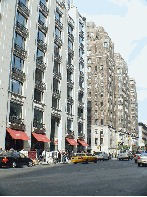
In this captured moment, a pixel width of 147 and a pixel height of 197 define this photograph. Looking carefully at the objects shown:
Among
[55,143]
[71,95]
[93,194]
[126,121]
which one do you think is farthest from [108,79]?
[93,194]

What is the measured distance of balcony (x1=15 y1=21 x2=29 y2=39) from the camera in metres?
35.3

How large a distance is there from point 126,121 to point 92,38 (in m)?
37.3

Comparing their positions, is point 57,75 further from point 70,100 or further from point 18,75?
point 18,75

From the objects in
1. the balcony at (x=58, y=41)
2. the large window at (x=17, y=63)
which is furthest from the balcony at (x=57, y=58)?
the large window at (x=17, y=63)

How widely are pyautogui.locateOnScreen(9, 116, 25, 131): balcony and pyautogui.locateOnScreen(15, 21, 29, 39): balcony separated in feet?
40.2

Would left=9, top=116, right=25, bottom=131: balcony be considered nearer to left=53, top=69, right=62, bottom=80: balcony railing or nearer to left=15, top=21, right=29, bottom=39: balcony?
left=15, top=21, right=29, bottom=39: balcony

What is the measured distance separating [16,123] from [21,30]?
13561 millimetres

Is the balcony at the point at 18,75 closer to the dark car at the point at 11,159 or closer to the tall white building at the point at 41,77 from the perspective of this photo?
the tall white building at the point at 41,77

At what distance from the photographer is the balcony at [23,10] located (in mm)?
36438

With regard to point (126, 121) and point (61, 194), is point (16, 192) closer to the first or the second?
point (61, 194)

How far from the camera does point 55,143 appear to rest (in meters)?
42.9

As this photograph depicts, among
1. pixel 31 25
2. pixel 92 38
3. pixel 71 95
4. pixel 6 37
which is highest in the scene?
pixel 92 38

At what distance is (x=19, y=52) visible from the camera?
1379 inches

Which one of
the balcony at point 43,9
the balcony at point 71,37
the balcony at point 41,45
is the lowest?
the balcony at point 41,45
